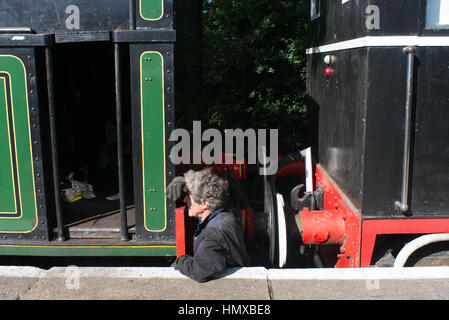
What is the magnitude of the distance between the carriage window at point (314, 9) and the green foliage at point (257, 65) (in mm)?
3087

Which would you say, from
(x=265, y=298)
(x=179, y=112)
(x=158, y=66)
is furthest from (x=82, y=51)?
(x=265, y=298)

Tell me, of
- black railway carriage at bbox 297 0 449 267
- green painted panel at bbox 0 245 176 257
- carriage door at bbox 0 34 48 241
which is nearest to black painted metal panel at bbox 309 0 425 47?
black railway carriage at bbox 297 0 449 267

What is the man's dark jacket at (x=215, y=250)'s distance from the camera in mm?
2664

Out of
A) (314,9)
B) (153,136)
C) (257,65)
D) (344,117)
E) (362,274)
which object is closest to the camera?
(362,274)

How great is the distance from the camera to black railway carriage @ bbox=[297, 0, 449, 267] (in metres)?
2.87

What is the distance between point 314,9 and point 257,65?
130 inches

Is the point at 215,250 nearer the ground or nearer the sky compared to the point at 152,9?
nearer the ground

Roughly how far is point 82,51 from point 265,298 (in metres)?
3.49

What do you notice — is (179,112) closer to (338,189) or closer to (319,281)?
(338,189)

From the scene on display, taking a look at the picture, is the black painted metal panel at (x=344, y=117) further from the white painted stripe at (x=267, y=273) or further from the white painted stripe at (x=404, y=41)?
the white painted stripe at (x=267, y=273)

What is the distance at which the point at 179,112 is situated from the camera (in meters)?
3.61

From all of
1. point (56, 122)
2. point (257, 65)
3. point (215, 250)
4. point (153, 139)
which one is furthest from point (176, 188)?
point (257, 65)

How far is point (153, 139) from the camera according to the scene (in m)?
3.07

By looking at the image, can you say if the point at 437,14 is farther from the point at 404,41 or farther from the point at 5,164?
the point at 5,164
